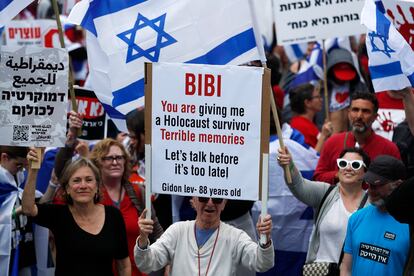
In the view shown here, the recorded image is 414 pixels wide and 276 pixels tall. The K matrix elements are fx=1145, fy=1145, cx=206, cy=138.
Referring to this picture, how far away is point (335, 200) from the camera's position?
29.1 feet

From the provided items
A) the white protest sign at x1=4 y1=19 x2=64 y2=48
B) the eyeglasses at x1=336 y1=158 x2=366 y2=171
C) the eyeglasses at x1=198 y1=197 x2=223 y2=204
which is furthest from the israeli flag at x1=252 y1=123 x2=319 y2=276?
the white protest sign at x1=4 y1=19 x2=64 y2=48

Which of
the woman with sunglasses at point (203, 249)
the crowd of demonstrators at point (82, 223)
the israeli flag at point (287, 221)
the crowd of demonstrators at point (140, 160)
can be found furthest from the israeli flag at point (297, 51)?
the woman with sunglasses at point (203, 249)

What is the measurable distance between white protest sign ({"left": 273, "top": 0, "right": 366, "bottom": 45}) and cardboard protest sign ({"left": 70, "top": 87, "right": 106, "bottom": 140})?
2.21 m

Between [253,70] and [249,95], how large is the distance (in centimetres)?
17

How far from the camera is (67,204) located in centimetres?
880

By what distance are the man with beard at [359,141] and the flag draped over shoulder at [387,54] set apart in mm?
1931

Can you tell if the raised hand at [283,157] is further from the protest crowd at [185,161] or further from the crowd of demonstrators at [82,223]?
the crowd of demonstrators at [82,223]

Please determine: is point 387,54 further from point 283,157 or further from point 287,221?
point 287,221

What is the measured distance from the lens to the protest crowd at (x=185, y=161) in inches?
296

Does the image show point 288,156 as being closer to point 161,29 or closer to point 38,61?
point 161,29

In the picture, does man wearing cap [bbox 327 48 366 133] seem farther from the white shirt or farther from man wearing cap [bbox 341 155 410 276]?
man wearing cap [bbox 341 155 410 276]

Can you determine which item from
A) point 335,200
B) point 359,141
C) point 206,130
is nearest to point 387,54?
point 206,130

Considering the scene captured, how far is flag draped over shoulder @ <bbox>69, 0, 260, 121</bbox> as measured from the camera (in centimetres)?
851

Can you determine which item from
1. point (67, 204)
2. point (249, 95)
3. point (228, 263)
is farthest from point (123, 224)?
point (249, 95)
